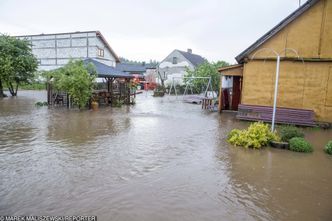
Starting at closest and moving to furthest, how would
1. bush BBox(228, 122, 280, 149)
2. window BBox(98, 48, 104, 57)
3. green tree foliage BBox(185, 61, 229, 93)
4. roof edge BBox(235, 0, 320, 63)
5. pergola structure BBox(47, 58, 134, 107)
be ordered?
bush BBox(228, 122, 280, 149) → roof edge BBox(235, 0, 320, 63) → pergola structure BBox(47, 58, 134, 107) → green tree foliage BBox(185, 61, 229, 93) → window BBox(98, 48, 104, 57)

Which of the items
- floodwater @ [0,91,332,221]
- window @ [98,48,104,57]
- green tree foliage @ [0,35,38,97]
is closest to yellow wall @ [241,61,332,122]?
floodwater @ [0,91,332,221]

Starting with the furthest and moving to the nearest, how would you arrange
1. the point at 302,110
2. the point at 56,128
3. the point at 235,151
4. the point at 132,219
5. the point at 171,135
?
the point at 302,110 → the point at 56,128 → the point at 171,135 → the point at 235,151 → the point at 132,219

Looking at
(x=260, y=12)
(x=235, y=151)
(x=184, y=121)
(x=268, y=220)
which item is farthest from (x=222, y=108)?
(x=268, y=220)

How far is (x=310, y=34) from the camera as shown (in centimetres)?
1369

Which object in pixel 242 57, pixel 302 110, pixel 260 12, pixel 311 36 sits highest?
pixel 260 12

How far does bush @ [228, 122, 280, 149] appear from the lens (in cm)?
880

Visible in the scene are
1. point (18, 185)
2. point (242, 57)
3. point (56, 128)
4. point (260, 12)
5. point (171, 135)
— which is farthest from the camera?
point (260, 12)

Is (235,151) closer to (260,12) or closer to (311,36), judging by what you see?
(311,36)

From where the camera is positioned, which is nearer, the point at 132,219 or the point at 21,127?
the point at 132,219

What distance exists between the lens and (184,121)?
13898 mm

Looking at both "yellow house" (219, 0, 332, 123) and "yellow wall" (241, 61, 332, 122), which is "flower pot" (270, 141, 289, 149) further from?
"yellow wall" (241, 61, 332, 122)

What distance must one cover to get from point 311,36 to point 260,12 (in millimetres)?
5312

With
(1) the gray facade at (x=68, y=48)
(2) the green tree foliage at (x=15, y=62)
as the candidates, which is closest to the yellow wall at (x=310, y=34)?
(2) the green tree foliage at (x=15, y=62)

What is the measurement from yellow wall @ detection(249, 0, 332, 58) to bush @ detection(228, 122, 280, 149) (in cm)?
687
